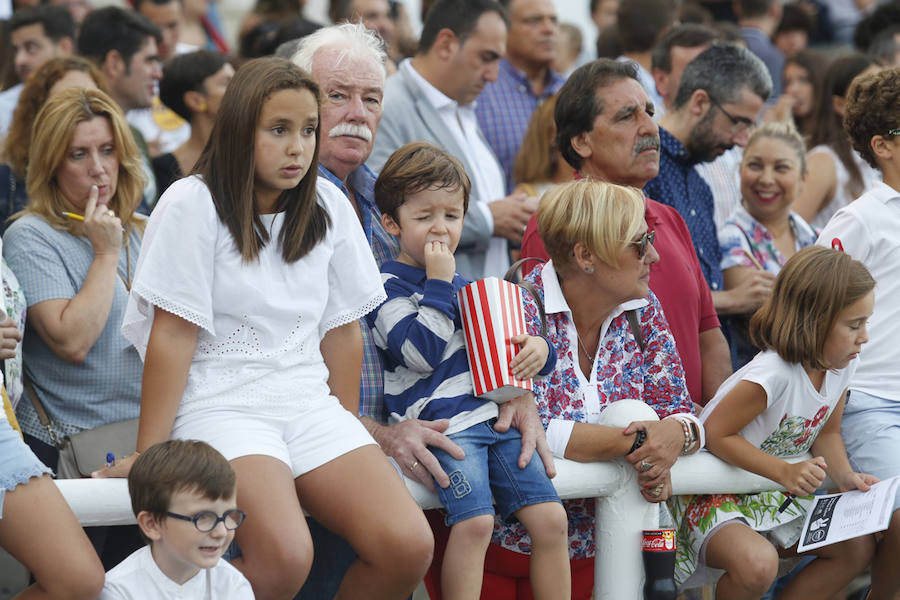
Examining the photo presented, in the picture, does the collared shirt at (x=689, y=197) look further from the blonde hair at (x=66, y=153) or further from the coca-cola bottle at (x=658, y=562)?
the blonde hair at (x=66, y=153)

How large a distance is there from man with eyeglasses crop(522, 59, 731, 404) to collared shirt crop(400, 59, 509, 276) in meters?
0.79

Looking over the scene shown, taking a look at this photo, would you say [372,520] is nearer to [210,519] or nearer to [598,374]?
[210,519]

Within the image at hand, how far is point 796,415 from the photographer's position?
11.8ft

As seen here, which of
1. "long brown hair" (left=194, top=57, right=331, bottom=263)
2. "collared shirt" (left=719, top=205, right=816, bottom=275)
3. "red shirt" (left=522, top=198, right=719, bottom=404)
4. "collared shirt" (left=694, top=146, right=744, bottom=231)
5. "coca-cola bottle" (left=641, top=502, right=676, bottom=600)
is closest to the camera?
"long brown hair" (left=194, top=57, right=331, bottom=263)

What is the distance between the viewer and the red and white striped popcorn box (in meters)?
3.21

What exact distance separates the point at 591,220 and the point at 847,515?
3.83 ft

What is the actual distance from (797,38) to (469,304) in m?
7.63

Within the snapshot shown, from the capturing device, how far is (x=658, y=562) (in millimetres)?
3344

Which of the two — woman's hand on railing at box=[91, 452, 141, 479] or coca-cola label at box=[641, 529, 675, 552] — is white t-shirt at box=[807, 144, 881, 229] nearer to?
coca-cola label at box=[641, 529, 675, 552]

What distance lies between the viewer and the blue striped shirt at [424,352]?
125 inches

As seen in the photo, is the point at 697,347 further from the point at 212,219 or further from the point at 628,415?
the point at 212,219

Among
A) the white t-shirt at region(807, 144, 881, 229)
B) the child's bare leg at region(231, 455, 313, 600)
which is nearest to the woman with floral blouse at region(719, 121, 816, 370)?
the white t-shirt at region(807, 144, 881, 229)

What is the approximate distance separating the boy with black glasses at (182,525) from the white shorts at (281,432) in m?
0.22

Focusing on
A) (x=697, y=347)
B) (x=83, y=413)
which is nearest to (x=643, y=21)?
(x=697, y=347)
